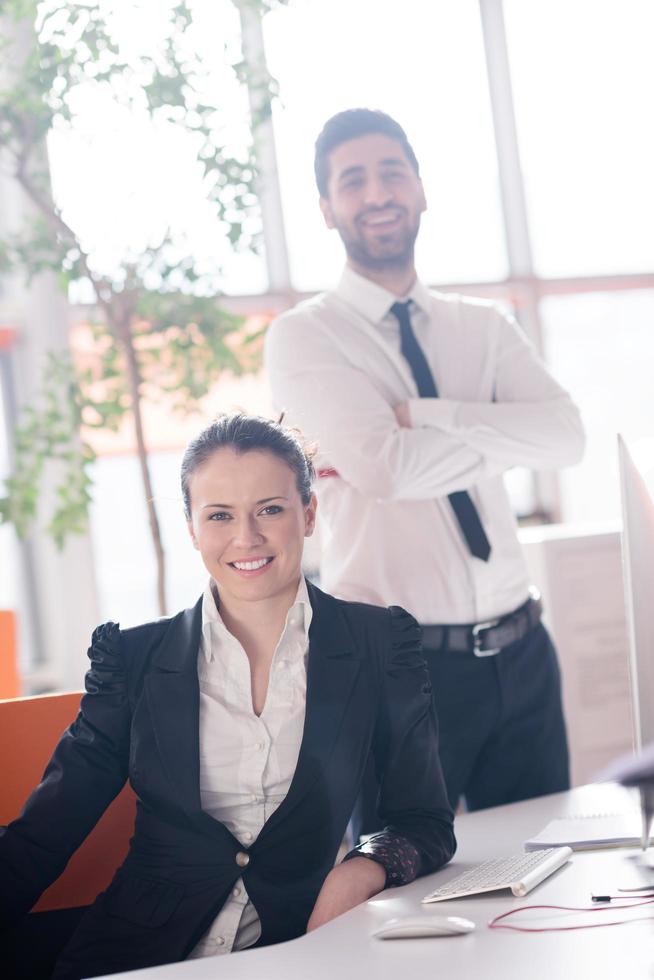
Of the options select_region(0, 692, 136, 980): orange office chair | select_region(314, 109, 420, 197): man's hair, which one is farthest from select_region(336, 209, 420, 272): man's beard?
select_region(0, 692, 136, 980): orange office chair

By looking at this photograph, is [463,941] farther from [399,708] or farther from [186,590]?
[186,590]

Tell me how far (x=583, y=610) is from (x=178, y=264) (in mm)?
2094

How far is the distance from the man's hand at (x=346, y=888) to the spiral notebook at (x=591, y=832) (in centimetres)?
26

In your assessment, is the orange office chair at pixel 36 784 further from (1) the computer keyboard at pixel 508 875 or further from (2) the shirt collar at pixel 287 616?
(1) the computer keyboard at pixel 508 875

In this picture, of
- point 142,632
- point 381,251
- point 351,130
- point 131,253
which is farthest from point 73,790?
point 131,253

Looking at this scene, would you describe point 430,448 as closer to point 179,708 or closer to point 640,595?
point 179,708

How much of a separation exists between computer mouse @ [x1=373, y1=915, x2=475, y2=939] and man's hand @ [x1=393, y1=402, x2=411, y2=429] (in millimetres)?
1374

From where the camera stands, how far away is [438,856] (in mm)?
1810

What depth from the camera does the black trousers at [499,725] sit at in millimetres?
2445

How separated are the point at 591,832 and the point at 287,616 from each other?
0.59m

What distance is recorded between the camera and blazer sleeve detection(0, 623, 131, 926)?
1.83 meters

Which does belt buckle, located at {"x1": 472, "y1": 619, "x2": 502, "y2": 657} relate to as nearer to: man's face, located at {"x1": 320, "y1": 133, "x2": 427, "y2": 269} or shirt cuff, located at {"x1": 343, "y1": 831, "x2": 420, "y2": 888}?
shirt cuff, located at {"x1": 343, "y1": 831, "x2": 420, "y2": 888}

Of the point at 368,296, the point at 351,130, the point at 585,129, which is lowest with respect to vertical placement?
the point at 368,296

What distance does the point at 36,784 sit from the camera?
2.03 m
